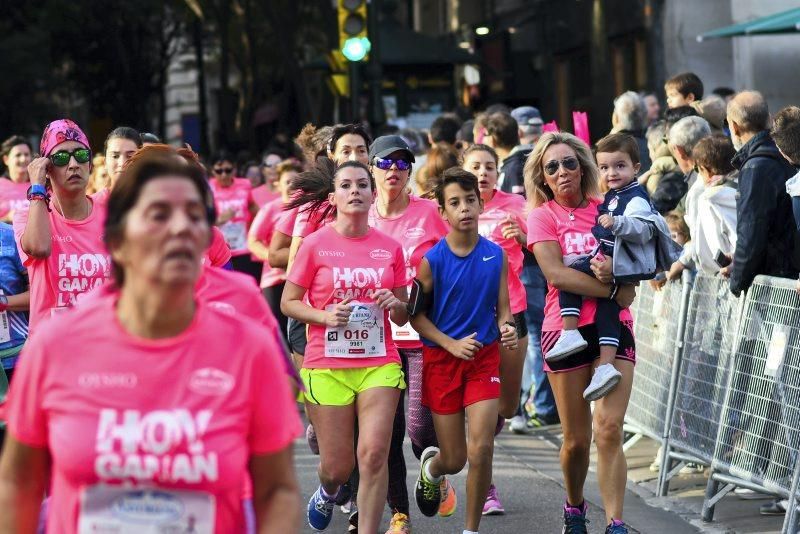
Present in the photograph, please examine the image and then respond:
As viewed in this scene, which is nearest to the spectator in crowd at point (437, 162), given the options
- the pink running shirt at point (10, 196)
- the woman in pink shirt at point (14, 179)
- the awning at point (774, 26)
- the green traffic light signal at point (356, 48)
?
the woman in pink shirt at point (14, 179)

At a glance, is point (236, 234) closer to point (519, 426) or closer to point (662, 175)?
point (519, 426)

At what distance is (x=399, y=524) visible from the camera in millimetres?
8258

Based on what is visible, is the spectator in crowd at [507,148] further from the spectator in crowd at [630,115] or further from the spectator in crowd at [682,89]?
the spectator in crowd at [682,89]

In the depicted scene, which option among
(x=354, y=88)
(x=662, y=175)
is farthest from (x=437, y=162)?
(x=354, y=88)

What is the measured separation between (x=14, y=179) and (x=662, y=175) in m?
6.22

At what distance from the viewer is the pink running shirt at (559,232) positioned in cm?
813

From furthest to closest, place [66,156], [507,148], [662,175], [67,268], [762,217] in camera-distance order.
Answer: [507,148] → [662,175] → [762,217] → [66,156] → [67,268]

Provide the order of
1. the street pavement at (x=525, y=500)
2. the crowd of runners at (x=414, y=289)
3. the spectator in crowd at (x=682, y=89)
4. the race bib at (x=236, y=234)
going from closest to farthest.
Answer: the crowd of runners at (x=414, y=289), the street pavement at (x=525, y=500), the spectator in crowd at (x=682, y=89), the race bib at (x=236, y=234)

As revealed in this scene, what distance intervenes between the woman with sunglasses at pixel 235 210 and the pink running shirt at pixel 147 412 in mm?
12670

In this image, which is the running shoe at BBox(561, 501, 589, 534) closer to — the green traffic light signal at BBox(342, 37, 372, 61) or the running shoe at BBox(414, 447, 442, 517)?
the running shoe at BBox(414, 447, 442, 517)

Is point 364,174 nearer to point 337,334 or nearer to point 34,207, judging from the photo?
point 337,334

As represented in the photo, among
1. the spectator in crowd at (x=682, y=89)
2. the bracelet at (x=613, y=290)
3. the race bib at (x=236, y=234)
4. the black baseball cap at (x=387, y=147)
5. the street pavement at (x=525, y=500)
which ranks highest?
the spectator in crowd at (x=682, y=89)

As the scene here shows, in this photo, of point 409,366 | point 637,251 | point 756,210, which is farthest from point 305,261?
point 756,210

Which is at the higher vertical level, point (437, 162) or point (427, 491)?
point (437, 162)
